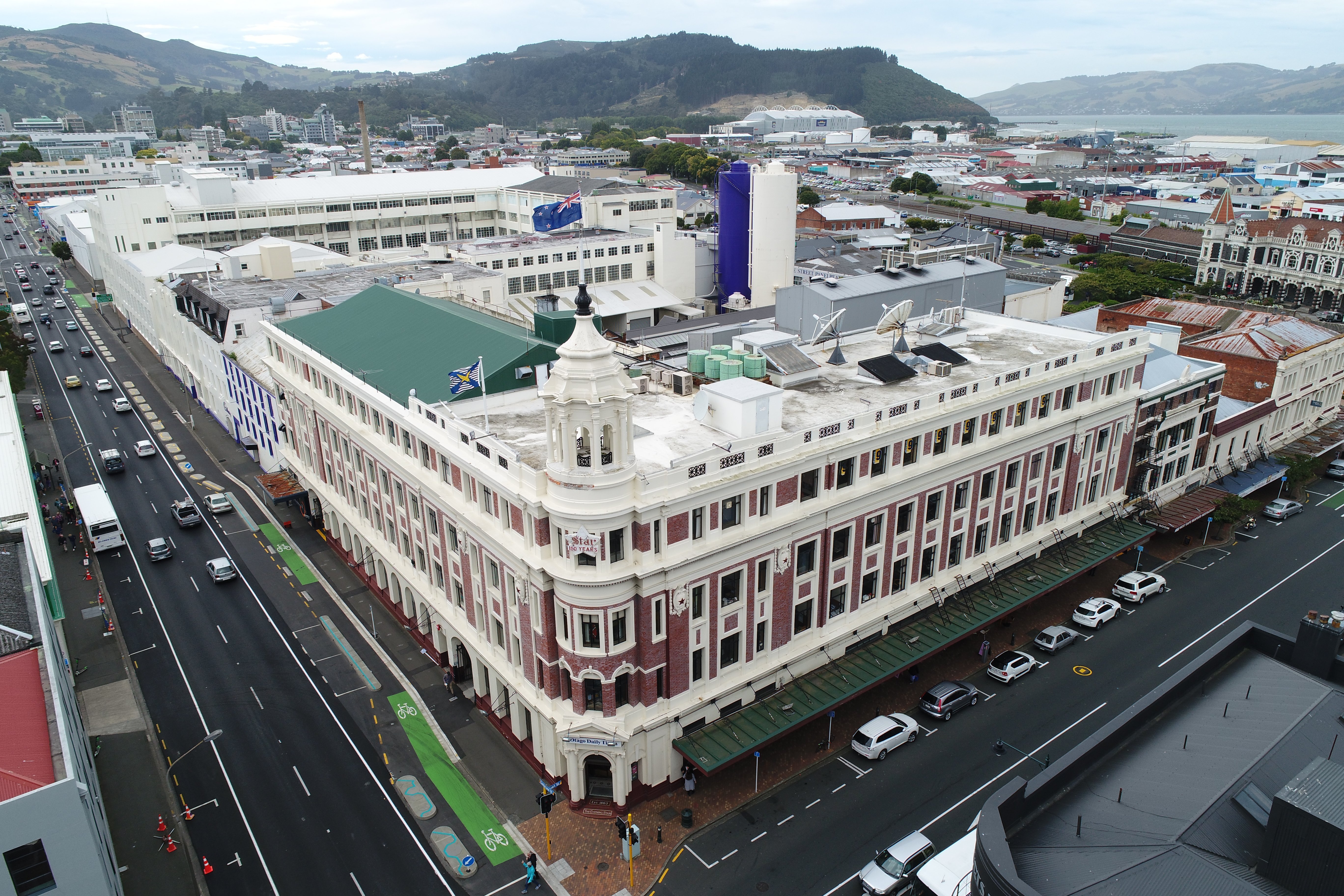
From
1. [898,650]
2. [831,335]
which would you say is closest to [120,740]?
[898,650]

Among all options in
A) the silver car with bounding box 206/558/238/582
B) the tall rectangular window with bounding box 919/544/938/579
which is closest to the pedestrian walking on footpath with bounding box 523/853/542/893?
the tall rectangular window with bounding box 919/544/938/579

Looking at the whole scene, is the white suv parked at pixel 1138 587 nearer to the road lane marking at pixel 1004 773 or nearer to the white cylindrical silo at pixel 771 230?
the road lane marking at pixel 1004 773

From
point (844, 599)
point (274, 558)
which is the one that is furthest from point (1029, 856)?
point (274, 558)

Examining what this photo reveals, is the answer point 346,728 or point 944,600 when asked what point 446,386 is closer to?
point 346,728

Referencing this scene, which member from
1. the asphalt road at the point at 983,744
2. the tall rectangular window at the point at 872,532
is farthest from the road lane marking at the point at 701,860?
the tall rectangular window at the point at 872,532

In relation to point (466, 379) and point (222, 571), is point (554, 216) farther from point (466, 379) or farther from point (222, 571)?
point (466, 379)
